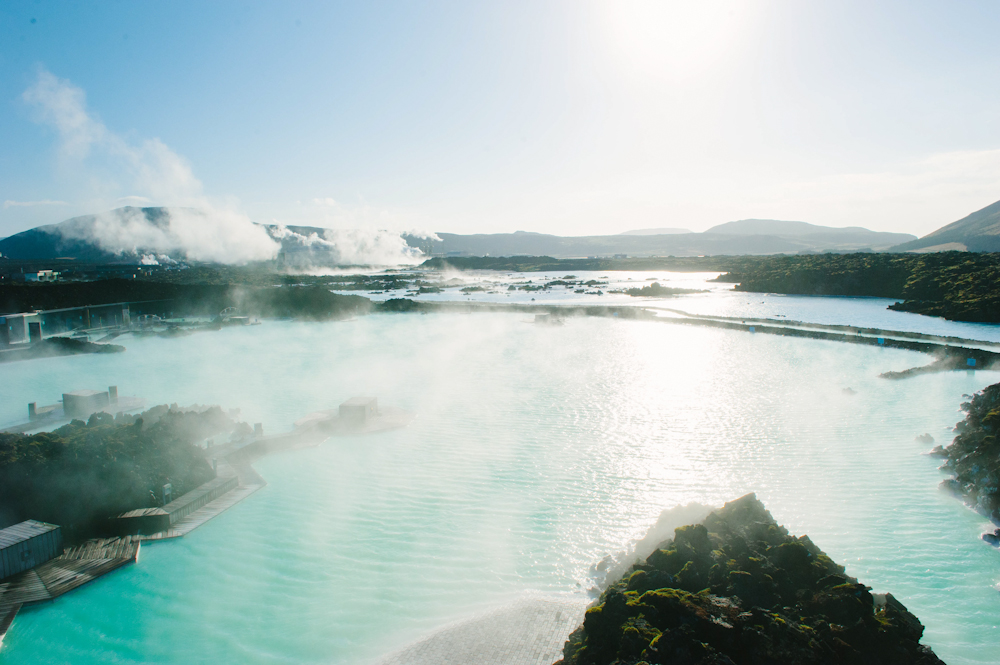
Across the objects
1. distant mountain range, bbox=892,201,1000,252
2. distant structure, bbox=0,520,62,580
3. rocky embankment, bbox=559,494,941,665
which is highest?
distant mountain range, bbox=892,201,1000,252

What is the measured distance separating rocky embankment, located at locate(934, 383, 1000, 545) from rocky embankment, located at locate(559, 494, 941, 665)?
3.61 meters

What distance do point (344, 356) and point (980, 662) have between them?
16.4m

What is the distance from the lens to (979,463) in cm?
697

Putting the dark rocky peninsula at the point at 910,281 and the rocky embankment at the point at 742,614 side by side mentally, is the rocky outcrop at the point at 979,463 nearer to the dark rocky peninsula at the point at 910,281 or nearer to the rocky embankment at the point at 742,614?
the rocky embankment at the point at 742,614

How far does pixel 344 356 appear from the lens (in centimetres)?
1750

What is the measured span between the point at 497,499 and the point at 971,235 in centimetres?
9884

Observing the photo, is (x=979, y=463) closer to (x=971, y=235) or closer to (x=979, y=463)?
(x=979, y=463)

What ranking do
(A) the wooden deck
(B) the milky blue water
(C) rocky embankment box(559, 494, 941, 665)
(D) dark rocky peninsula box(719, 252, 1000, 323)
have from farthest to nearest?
(D) dark rocky peninsula box(719, 252, 1000, 323) < (B) the milky blue water < (A) the wooden deck < (C) rocky embankment box(559, 494, 941, 665)

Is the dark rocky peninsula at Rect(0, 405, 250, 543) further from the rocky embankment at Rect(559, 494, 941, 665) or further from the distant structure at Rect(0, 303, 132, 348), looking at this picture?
the distant structure at Rect(0, 303, 132, 348)

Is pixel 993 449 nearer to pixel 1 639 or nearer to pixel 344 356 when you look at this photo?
pixel 1 639

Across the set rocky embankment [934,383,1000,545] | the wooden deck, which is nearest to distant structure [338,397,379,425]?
the wooden deck

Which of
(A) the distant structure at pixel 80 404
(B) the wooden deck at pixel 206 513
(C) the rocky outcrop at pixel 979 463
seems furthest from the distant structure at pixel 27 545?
(C) the rocky outcrop at pixel 979 463

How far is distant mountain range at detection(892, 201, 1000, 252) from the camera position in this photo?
222 ft

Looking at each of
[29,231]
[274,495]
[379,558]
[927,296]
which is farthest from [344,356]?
[29,231]
